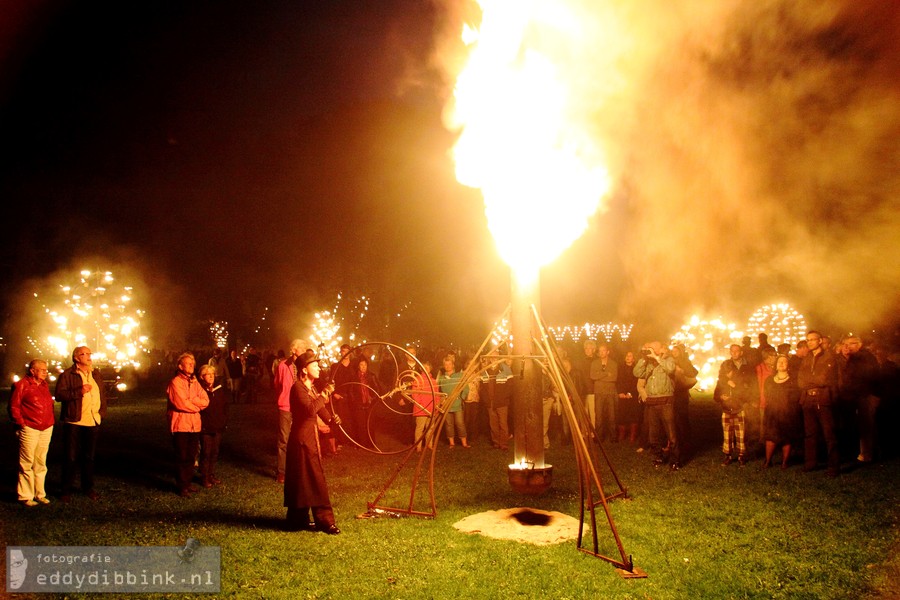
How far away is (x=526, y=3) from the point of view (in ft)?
23.1

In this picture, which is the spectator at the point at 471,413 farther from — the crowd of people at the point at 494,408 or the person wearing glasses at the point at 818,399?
the person wearing glasses at the point at 818,399

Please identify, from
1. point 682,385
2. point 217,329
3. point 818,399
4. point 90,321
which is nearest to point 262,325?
point 217,329

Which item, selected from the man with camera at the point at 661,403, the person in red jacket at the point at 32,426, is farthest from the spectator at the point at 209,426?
the man with camera at the point at 661,403

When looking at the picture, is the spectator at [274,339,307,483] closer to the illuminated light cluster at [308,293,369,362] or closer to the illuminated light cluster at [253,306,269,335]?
the illuminated light cluster at [308,293,369,362]

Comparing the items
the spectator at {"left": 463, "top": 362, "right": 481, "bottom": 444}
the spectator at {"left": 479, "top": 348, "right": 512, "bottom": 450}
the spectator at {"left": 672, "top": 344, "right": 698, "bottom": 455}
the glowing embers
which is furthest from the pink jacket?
the spectator at {"left": 672, "top": 344, "right": 698, "bottom": 455}

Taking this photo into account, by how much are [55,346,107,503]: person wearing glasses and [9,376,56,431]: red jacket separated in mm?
201

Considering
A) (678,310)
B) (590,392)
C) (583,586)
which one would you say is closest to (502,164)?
(583,586)

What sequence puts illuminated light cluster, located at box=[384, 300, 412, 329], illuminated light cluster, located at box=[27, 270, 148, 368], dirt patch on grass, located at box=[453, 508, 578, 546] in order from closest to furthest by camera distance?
dirt patch on grass, located at box=[453, 508, 578, 546], illuminated light cluster, located at box=[27, 270, 148, 368], illuminated light cluster, located at box=[384, 300, 412, 329]

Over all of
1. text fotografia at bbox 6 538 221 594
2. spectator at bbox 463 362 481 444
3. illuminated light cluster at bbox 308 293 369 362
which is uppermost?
illuminated light cluster at bbox 308 293 369 362

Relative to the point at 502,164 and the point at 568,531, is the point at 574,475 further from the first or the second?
the point at 502,164

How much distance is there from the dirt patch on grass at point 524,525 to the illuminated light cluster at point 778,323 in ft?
52.5

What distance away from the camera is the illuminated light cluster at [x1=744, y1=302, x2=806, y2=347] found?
19.6 meters

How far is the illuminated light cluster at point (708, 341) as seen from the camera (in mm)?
19797

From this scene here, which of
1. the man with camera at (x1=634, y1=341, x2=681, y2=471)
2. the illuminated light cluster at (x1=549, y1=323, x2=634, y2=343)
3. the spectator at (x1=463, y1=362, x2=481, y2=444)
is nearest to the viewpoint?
the man with camera at (x1=634, y1=341, x2=681, y2=471)
